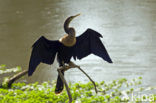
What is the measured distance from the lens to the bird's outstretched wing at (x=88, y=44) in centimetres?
276

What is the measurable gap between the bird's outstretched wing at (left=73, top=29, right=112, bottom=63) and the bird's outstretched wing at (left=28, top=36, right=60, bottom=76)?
19 centimetres

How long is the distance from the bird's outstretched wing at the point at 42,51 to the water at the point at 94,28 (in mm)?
1799

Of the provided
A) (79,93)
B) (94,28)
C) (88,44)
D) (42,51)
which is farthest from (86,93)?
(94,28)

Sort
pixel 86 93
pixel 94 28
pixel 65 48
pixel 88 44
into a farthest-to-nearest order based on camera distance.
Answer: pixel 94 28 < pixel 86 93 < pixel 88 44 < pixel 65 48

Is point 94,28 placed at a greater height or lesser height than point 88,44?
lesser

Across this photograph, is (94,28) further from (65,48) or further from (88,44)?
(65,48)

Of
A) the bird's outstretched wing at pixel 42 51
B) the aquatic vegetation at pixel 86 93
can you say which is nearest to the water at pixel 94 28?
the aquatic vegetation at pixel 86 93

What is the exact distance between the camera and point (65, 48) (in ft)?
8.59

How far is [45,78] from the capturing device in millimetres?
4590

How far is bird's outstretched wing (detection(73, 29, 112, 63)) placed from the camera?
9.07ft

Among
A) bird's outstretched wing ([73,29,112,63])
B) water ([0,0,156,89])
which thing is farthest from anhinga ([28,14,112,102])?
water ([0,0,156,89])

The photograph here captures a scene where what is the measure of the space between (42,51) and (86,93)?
1.38 metres

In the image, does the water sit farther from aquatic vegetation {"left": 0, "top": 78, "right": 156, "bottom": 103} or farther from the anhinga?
the anhinga

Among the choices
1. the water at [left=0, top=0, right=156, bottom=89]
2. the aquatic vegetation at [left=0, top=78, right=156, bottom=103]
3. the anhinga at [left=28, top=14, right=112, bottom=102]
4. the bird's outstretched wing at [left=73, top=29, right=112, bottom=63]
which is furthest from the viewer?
the water at [left=0, top=0, right=156, bottom=89]
